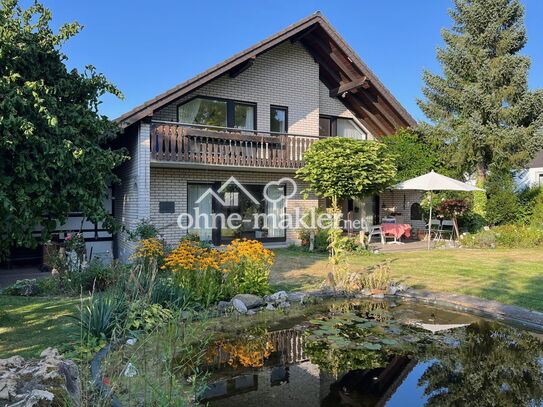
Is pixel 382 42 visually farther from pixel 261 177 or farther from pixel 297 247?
pixel 297 247

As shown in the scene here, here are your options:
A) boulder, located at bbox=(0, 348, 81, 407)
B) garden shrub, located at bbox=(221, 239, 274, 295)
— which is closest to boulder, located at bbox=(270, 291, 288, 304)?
garden shrub, located at bbox=(221, 239, 274, 295)

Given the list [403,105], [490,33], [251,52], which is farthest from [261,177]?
[490,33]

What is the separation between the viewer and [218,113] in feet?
44.1

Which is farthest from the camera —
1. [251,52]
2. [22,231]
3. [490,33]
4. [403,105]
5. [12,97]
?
[490,33]

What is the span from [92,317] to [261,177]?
9.83 metres

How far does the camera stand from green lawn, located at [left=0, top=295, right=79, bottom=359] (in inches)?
170

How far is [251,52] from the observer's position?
1249cm

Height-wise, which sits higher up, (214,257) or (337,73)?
(337,73)

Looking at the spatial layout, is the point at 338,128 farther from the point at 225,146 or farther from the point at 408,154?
the point at 225,146

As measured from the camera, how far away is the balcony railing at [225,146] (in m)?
11.0

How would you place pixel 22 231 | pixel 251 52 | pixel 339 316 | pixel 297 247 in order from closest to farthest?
pixel 22 231 < pixel 339 316 < pixel 251 52 < pixel 297 247

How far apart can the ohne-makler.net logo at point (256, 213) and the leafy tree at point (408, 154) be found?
121 inches

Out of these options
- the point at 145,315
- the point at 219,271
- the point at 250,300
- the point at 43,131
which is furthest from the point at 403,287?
the point at 43,131

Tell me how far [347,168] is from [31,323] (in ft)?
29.8
